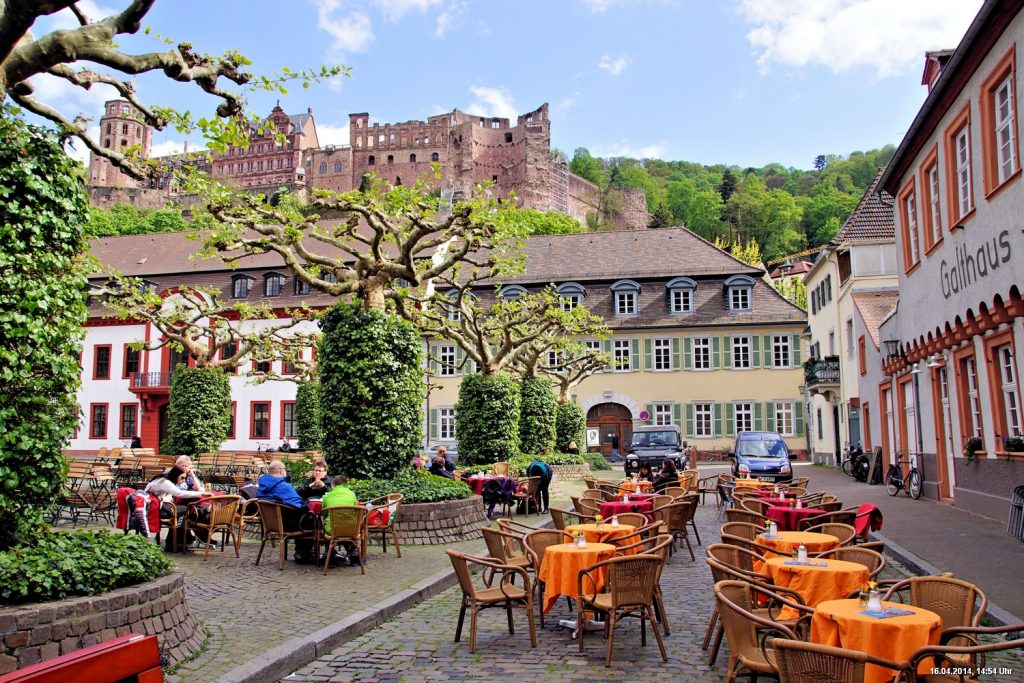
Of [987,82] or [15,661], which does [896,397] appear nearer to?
[987,82]

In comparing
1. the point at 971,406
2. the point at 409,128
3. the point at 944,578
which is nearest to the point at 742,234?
the point at 409,128

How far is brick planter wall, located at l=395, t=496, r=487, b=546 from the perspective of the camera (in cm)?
1330

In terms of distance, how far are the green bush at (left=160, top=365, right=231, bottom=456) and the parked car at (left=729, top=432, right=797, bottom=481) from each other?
16296mm

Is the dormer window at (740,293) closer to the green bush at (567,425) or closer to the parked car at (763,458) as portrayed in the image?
the green bush at (567,425)

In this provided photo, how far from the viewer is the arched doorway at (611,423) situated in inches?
1802

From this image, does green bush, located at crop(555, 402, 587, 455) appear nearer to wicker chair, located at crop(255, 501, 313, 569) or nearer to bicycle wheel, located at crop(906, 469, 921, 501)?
bicycle wheel, located at crop(906, 469, 921, 501)

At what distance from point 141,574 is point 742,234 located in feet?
334

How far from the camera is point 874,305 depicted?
29.8 metres

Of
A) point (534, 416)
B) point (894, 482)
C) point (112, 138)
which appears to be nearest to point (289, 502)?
point (894, 482)

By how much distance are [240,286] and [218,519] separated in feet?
134

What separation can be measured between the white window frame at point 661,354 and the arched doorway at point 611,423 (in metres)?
2.84

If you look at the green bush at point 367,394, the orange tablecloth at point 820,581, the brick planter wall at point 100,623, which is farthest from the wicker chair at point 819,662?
the green bush at point 367,394

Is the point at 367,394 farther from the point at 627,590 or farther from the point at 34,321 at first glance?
the point at 627,590

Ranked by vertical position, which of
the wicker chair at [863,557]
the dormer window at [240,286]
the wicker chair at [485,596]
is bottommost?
the wicker chair at [485,596]
